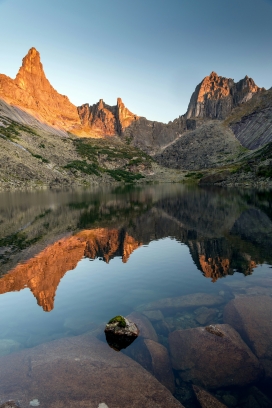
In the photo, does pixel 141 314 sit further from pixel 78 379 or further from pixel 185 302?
pixel 78 379

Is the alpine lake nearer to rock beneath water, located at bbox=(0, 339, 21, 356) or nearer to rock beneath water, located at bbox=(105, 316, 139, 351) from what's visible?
rock beneath water, located at bbox=(0, 339, 21, 356)

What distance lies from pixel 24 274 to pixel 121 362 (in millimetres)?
16774

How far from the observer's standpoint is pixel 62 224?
171ft

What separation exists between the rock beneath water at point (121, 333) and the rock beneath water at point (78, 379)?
71cm

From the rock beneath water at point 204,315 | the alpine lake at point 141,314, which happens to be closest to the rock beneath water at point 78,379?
the alpine lake at point 141,314

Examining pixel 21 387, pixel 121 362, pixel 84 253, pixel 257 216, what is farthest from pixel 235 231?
pixel 21 387

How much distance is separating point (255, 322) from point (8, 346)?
14.7 meters

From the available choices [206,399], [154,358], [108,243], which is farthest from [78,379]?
[108,243]

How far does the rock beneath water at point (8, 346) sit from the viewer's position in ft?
48.4

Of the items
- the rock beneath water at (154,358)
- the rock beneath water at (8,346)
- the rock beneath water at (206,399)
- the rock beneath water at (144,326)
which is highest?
the rock beneath water at (206,399)

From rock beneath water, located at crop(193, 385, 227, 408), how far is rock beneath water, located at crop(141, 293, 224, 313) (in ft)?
25.5

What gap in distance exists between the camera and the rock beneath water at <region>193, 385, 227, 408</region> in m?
10.3

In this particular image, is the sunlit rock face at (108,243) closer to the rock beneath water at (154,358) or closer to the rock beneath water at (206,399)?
the rock beneath water at (154,358)

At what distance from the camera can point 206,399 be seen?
10.7 meters
